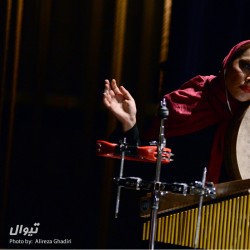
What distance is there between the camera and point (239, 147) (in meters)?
2.26

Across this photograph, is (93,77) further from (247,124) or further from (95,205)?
(247,124)

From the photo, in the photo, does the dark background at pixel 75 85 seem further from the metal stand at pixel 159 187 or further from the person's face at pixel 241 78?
the metal stand at pixel 159 187

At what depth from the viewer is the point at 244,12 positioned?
9.50ft

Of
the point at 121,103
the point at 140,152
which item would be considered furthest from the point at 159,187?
the point at 121,103


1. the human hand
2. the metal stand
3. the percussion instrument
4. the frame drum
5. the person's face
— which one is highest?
the person's face

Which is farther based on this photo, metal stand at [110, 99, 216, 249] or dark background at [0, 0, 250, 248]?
dark background at [0, 0, 250, 248]

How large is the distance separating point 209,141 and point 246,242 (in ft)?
1.45

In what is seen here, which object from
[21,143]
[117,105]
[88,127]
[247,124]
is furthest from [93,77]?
[247,124]

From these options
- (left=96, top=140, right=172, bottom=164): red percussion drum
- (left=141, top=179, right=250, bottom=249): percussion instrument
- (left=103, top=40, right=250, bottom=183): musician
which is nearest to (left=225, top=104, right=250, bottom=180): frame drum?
(left=103, top=40, right=250, bottom=183): musician

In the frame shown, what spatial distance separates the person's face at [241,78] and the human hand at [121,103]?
0.34 meters

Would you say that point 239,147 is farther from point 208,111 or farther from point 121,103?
point 121,103

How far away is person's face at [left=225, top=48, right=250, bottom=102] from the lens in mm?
2279

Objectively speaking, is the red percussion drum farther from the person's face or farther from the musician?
the person's face

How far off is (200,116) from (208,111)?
36 mm
